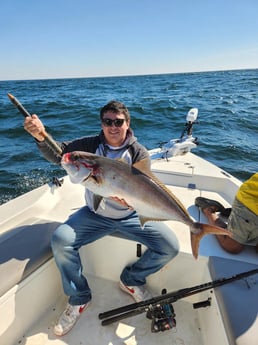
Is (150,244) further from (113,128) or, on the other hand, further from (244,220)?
(113,128)

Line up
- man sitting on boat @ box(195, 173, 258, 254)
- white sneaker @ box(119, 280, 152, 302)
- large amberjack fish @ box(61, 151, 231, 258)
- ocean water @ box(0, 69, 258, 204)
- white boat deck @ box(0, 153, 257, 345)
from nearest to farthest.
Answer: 1. large amberjack fish @ box(61, 151, 231, 258)
2. white boat deck @ box(0, 153, 257, 345)
3. man sitting on boat @ box(195, 173, 258, 254)
4. white sneaker @ box(119, 280, 152, 302)
5. ocean water @ box(0, 69, 258, 204)

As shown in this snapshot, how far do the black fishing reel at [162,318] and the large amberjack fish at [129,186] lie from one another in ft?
2.59

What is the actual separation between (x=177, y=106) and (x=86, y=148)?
54.6ft

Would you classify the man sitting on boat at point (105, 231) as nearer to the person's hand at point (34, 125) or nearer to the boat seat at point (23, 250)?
the person's hand at point (34, 125)

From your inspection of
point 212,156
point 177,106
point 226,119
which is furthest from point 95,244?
point 177,106

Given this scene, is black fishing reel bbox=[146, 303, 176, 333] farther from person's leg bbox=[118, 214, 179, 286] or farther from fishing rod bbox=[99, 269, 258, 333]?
person's leg bbox=[118, 214, 179, 286]

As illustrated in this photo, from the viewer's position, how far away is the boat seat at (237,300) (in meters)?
1.86

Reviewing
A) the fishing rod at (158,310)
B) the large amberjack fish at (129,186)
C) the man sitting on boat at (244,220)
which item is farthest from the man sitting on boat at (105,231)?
the man sitting on boat at (244,220)

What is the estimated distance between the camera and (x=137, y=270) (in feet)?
9.51

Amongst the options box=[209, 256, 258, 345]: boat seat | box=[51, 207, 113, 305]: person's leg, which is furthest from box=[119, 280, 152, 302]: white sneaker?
box=[209, 256, 258, 345]: boat seat

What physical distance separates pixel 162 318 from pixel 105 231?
1013 mm

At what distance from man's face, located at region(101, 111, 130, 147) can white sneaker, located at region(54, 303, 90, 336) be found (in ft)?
5.72

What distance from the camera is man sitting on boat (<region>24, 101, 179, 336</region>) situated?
2.64m

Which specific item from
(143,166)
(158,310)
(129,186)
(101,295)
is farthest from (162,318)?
(143,166)
